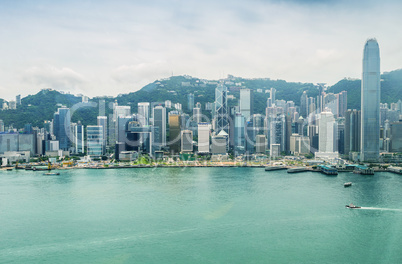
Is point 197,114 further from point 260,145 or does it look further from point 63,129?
point 63,129

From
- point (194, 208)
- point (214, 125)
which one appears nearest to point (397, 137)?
point (214, 125)

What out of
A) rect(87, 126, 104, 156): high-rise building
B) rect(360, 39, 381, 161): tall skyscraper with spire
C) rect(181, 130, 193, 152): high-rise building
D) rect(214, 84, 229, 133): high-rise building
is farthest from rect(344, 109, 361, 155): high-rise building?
rect(87, 126, 104, 156): high-rise building

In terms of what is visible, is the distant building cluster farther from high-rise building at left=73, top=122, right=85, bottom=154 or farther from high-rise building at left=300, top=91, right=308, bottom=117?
high-rise building at left=300, top=91, right=308, bottom=117

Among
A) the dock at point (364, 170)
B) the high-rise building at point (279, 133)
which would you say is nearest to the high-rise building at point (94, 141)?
the high-rise building at point (279, 133)

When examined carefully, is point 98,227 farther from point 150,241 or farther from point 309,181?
point 309,181

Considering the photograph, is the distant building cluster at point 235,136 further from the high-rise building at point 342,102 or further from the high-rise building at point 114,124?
the high-rise building at point 342,102

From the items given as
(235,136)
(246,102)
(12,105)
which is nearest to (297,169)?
(235,136)
